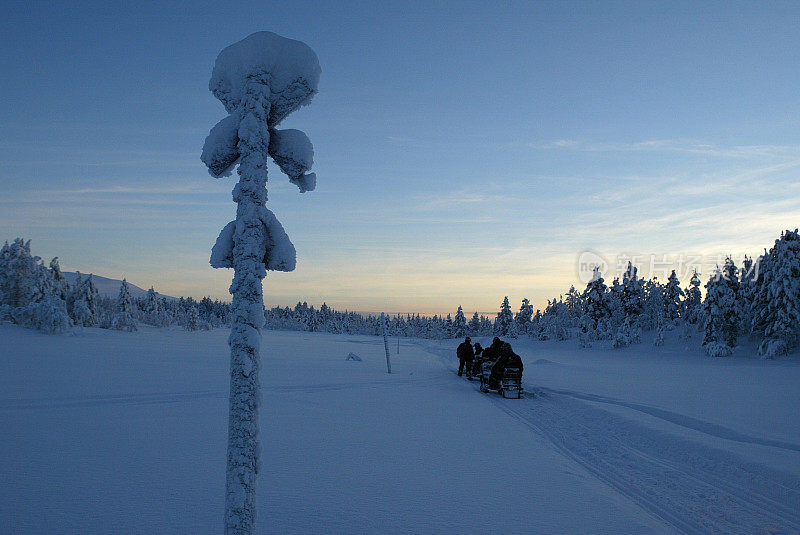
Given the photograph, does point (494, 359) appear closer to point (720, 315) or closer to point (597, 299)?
point (720, 315)

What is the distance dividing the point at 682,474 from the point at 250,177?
28.5 ft

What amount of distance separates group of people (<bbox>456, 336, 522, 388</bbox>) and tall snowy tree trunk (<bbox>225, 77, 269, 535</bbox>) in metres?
13.9

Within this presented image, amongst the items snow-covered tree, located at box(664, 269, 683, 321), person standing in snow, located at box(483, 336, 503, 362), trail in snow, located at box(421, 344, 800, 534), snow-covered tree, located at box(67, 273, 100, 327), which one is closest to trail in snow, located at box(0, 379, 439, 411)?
person standing in snow, located at box(483, 336, 503, 362)

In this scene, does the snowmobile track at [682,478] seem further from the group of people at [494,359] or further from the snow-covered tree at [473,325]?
the snow-covered tree at [473,325]

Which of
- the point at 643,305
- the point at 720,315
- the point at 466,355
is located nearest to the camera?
the point at 466,355

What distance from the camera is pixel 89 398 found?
12531mm

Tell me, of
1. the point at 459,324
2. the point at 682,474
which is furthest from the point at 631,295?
the point at 682,474

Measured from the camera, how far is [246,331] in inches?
150

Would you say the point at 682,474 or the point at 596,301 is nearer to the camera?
the point at 682,474

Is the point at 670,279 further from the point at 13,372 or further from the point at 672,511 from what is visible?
the point at 13,372

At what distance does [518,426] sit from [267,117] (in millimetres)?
10053

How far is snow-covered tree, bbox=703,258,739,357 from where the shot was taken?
38406 millimetres

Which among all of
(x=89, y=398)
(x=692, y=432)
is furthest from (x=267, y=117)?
(x=89, y=398)

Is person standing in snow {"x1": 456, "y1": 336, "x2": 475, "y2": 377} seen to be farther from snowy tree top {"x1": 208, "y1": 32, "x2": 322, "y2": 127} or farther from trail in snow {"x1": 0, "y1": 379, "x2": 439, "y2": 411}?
snowy tree top {"x1": 208, "y1": 32, "x2": 322, "y2": 127}
